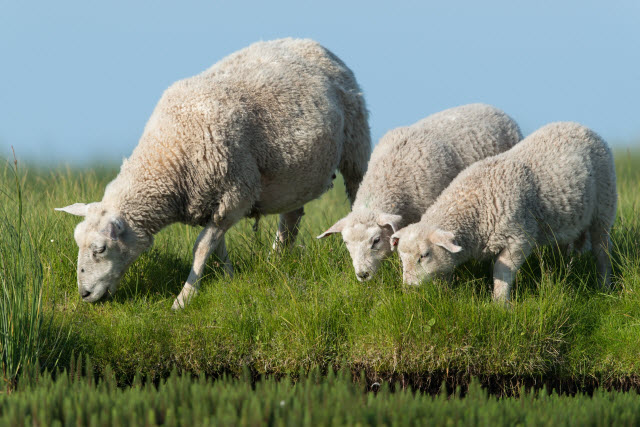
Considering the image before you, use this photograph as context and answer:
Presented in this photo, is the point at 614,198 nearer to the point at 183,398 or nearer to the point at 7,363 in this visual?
the point at 183,398

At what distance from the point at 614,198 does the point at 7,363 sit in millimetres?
6289

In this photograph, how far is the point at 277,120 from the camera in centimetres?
810

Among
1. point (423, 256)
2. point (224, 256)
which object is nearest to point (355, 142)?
point (224, 256)

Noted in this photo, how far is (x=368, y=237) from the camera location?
676 cm

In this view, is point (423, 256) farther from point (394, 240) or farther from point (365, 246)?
point (365, 246)

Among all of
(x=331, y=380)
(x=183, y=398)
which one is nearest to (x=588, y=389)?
(x=331, y=380)

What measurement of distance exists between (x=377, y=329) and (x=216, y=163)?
2381 mm

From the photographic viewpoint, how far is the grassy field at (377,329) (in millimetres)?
6641

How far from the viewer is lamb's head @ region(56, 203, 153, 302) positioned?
7.20 meters

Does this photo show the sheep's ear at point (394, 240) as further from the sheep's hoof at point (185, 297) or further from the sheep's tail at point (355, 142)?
the sheep's tail at point (355, 142)

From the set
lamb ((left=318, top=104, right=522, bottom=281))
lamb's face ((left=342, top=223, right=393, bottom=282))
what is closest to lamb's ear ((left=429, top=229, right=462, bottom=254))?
lamb ((left=318, top=104, right=522, bottom=281))

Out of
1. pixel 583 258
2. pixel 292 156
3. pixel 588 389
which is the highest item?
pixel 292 156

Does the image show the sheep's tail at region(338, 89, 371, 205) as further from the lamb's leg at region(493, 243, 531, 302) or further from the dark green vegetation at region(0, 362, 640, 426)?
the dark green vegetation at region(0, 362, 640, 426)

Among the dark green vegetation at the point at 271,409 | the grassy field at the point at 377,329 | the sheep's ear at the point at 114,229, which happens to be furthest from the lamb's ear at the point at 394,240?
the sheep's ear at the point at 114,229
